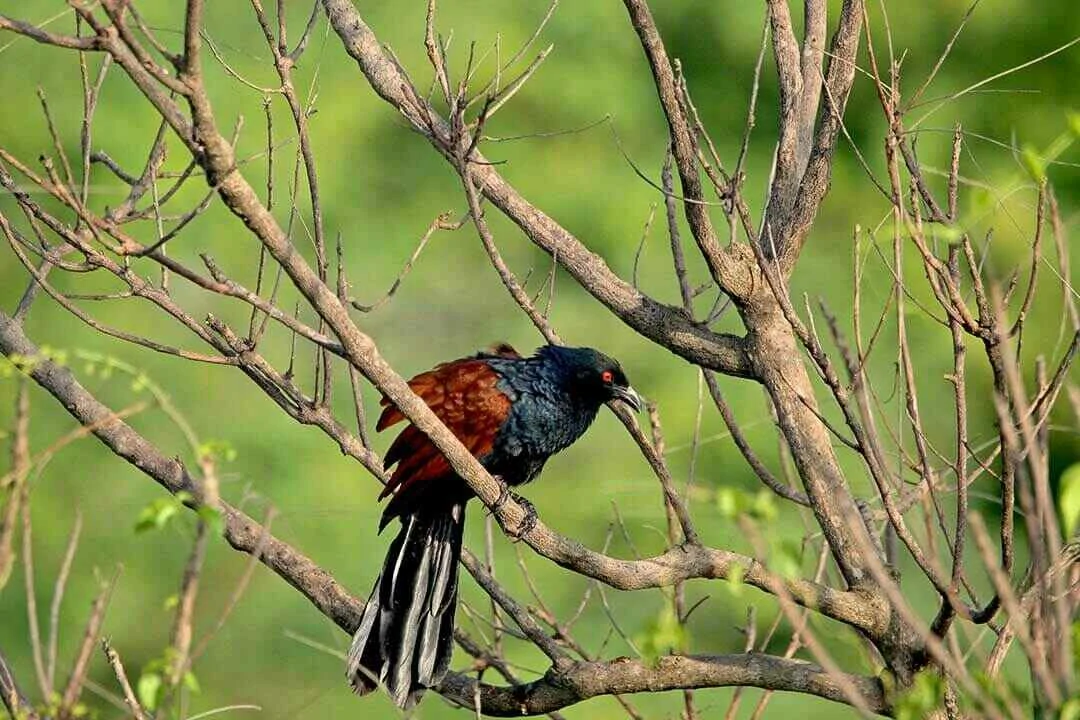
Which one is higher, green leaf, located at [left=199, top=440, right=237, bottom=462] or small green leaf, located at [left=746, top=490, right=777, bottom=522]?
green leaf, located at [left=199, top=440, right=237, bottom=462]

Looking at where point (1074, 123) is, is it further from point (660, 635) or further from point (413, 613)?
point (413, 613)

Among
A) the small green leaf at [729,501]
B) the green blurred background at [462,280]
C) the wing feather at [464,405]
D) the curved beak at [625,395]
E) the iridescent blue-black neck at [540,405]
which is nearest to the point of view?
the small green leaf at [729,501]

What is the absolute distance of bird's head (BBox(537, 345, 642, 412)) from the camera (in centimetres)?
394

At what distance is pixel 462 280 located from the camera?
35.4 feet

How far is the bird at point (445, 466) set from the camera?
3355mm

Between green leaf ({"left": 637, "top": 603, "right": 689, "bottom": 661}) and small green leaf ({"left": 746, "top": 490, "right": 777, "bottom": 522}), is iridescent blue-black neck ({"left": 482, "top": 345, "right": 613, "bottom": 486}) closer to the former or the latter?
green leaf ({"left": 637, "top": 603, "right": 689, "bottom": 661})

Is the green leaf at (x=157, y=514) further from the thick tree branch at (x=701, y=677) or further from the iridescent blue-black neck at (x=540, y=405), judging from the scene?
the iridescent blue-black neck at (x=540, y=405)

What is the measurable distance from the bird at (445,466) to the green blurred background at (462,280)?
161 inches

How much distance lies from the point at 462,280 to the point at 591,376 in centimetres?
694

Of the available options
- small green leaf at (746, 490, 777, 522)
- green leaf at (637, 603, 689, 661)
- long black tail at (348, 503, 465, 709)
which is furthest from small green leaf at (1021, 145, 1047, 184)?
long black tail at (348, 503, 465, 709)

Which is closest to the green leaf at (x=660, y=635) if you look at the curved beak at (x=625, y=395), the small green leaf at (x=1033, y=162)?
the small green leaf at (x=1033, y=162)

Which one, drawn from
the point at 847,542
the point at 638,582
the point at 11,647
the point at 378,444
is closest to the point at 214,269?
the point at 638,582

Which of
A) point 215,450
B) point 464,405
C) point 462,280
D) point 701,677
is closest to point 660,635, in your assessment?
point 215,450

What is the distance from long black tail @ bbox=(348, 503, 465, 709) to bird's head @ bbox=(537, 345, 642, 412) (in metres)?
0.52
